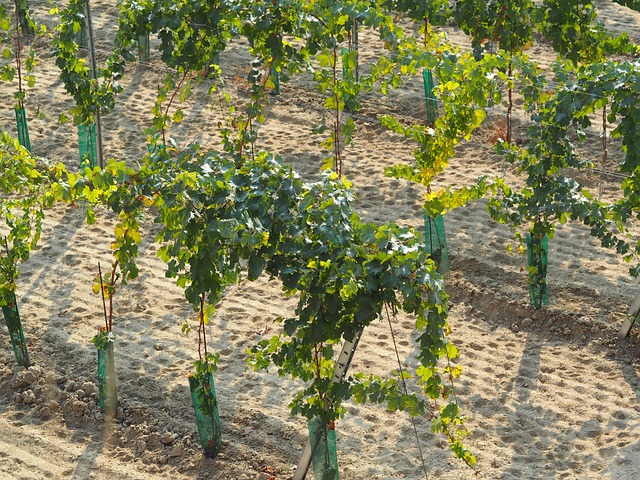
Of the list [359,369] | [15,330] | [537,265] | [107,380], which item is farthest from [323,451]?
[537,265]

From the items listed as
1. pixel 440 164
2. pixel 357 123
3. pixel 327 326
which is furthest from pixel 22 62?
pixel 327 326

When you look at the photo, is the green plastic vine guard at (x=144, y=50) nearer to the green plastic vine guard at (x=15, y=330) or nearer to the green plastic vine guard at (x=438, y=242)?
the green plastic vine guard at (x=438, y=242)

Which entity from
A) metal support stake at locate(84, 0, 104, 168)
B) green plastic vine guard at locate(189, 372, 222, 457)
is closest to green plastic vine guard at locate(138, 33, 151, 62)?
metal support stake at locate(84, 0, 104, 168)

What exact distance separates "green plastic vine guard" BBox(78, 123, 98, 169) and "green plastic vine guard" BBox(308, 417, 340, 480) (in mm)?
4124

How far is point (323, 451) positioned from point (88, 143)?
4.38 m

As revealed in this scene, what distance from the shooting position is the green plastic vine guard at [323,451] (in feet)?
18.4

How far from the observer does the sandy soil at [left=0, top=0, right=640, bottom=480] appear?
6176mm

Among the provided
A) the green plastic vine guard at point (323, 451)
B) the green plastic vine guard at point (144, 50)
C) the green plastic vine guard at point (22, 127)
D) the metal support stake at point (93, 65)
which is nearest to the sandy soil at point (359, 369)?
the green plastic vine guard at point (323, 451)

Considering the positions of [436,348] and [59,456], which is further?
[59,456]

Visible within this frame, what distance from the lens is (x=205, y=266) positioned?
16.1ft

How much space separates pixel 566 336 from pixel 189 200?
3.42m

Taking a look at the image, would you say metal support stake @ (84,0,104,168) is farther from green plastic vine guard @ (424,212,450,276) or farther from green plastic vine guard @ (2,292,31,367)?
green plastic vine guard @ (424,212,450,276)

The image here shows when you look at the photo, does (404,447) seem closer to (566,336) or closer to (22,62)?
(566,336)

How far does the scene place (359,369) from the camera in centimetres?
695
